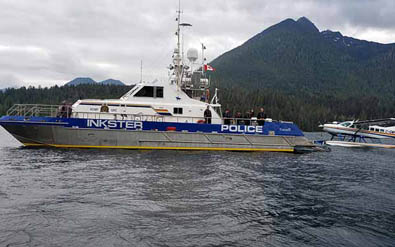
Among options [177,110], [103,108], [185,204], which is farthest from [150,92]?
[185,204]

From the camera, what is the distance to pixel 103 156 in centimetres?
1555

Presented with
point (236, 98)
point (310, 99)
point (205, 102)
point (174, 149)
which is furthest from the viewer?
point (310, 99)

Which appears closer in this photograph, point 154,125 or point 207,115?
point 154,125

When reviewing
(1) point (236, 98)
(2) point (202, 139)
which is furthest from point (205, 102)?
(1) point (236, 98)

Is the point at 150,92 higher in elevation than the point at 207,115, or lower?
higher

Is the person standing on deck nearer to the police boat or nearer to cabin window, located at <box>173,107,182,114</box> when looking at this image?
the police boat

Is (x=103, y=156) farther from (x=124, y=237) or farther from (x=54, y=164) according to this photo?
(x=124, y=237)

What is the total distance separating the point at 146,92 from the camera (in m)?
19.2

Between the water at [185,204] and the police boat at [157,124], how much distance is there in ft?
11.5

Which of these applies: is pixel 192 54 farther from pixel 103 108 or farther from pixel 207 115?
pixel 103 108

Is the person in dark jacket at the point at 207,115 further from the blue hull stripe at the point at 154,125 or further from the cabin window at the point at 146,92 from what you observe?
the cabin window at the point at 146,92

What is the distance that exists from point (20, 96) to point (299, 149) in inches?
4045

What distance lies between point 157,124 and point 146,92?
7.74ft

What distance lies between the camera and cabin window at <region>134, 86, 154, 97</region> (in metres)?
19.2
